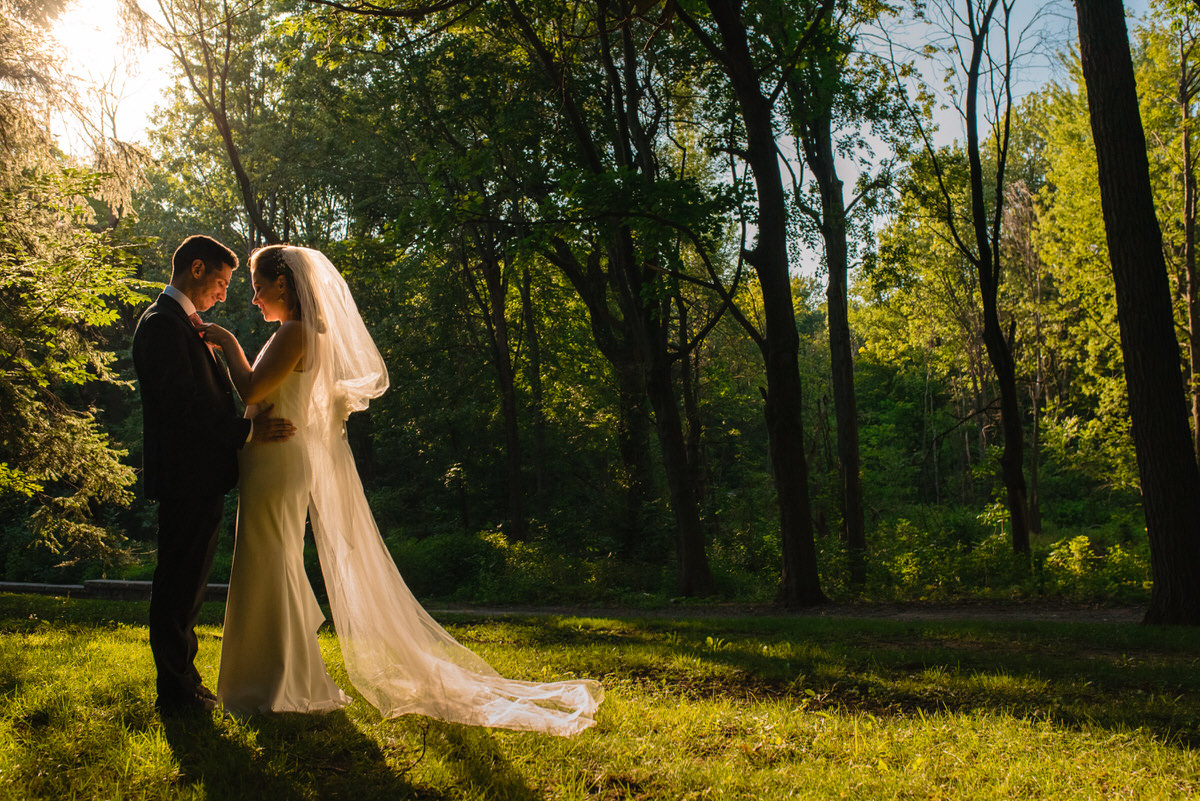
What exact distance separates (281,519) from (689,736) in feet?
8.06

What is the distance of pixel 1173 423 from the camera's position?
8305 mm

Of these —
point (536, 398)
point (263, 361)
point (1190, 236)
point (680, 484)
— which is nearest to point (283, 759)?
point (263, 361)

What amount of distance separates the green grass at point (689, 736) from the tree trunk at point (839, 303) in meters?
10.1

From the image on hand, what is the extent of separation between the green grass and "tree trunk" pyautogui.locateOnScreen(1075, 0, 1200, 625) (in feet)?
8.71

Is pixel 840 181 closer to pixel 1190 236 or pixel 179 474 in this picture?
pixel 1190 236

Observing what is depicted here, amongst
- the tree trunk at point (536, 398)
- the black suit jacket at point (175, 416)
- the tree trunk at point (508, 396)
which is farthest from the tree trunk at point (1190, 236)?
the black suit jacket at point (175, 416)

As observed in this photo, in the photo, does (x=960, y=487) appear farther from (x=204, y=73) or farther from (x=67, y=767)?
(x=67, y=767)

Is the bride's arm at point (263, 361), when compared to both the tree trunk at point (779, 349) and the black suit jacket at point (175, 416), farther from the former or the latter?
the tree trunk at point (779, 349)

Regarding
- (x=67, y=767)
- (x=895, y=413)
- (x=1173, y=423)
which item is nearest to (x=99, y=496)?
(x=67, y=767)

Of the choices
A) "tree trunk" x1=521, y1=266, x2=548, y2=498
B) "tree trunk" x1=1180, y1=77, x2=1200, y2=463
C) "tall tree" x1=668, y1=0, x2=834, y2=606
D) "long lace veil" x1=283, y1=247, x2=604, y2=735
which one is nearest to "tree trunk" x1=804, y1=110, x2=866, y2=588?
"tall tree" x1=668, y1=0, x2=834, y2=606

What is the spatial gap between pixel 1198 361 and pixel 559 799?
2095cm

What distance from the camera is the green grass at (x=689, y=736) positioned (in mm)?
3227

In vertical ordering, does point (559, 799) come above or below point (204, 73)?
below

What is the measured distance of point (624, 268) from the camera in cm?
1448
